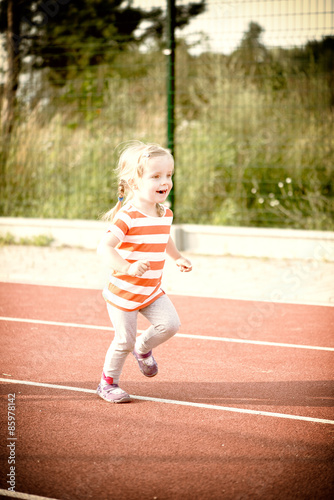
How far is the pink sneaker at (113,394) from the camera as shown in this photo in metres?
4.11

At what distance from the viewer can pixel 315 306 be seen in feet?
22.7

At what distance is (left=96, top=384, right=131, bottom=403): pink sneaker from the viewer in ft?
13.5

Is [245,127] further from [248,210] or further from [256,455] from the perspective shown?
[256,455]

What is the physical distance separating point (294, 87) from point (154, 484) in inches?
386

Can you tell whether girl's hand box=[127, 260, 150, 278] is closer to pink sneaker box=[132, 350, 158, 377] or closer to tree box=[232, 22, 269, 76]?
pink sneaker box=[132, 350, 158, 377]

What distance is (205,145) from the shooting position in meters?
11.8

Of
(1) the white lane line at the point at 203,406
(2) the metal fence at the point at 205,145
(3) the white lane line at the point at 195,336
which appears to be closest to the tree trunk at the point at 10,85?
(2) the metal fence at the point at 205,145

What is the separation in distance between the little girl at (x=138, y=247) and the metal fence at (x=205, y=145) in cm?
650

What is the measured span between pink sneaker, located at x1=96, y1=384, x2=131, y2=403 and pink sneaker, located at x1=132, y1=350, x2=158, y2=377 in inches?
10.2

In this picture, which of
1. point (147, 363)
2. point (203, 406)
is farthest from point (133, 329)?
point (203, 406)

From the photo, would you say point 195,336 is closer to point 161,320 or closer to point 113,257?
point 161,320

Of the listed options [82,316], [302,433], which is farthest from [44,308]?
[302,433]

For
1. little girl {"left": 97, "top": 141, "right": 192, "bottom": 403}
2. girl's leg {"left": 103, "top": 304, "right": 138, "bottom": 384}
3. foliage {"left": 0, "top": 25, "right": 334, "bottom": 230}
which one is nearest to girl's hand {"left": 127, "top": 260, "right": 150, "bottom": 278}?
little girl {"left": 97, "top": 141, "right": 192, "bottom": 403}

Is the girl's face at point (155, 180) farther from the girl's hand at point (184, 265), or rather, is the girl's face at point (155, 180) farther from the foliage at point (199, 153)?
the foliage at point (199, 153)
